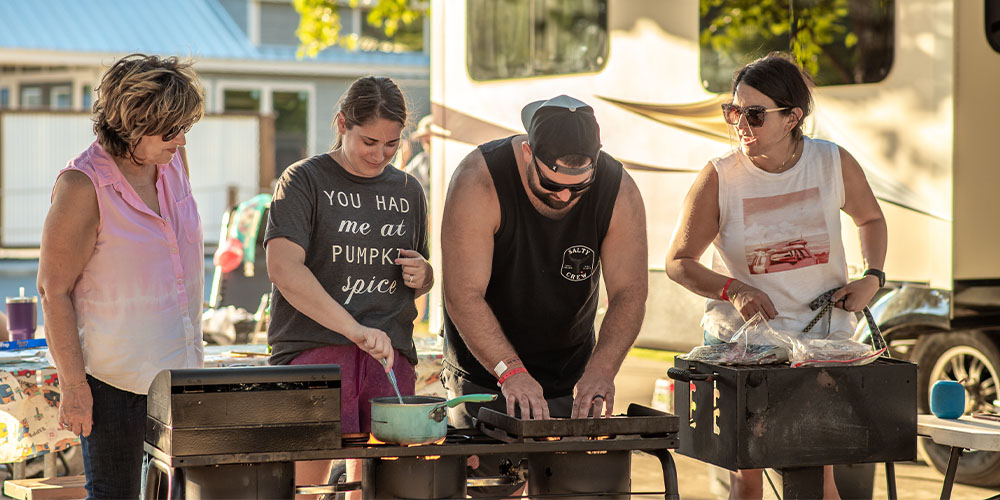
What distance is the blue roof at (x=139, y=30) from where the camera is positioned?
1833 cm

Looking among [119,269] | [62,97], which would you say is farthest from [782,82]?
[62,97]

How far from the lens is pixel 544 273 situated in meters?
3.30

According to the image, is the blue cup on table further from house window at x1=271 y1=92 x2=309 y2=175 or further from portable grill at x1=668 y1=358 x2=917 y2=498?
house window at x1=271 y1=92 x2=309 y2=175

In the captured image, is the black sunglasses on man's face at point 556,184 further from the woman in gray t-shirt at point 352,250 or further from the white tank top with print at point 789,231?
the white tank top with print at point 789,231

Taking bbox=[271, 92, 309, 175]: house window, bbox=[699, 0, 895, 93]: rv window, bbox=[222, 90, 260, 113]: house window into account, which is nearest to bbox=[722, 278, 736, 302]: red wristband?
bbox=[699, 0, 895, 93]: rv window

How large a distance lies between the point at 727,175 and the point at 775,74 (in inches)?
12.7

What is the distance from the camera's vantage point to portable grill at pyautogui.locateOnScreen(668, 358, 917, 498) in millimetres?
3135

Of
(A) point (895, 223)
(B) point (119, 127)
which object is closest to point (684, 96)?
(A) point (895, 223)

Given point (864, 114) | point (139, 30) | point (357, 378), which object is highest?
point (139, 30)

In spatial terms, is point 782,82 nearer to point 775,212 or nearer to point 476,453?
point 775,212

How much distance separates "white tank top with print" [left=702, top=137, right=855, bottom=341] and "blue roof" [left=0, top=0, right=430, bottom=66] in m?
15.1

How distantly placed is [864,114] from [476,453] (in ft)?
11.1

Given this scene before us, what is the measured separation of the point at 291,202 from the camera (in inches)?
126

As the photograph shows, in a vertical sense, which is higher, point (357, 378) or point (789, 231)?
point (789, 231)
